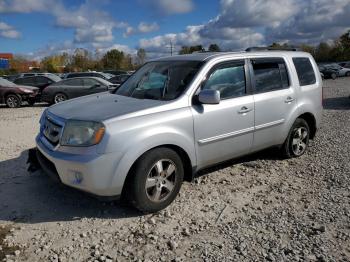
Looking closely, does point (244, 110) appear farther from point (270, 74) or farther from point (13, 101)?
point (13, 101)

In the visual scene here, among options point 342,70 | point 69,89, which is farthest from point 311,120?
point 342,70

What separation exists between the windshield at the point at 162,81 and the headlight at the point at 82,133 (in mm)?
1007

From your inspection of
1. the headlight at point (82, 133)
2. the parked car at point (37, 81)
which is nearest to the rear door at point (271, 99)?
the headlight at point (82, 133)

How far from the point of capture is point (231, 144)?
15.8 feet

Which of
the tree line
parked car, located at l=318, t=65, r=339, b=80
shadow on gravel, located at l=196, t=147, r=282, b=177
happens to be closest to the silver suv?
shadow on gravel, located at l=196, t=147, r=282, b=177

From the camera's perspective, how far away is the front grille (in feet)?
13.4

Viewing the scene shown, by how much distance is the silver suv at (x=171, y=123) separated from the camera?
12.4 feet

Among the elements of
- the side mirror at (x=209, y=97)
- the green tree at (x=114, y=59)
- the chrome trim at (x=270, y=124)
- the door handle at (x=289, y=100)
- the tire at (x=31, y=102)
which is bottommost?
the tire at (x=31, y=102)

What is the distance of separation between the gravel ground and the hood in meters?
1.10

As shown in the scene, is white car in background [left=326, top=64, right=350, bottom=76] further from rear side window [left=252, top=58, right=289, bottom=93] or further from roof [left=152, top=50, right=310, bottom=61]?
rear side window [left=252, top=58, right=289, bottom=93]

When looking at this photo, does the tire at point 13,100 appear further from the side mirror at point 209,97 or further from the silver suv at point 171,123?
the side mirror at point 209,97

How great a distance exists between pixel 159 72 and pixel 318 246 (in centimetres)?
290

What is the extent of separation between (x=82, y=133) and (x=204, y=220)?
1604mm

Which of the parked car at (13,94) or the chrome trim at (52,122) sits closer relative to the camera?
the chrome trim at (52,122)
